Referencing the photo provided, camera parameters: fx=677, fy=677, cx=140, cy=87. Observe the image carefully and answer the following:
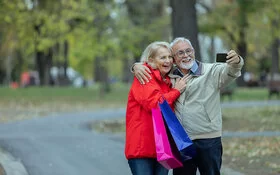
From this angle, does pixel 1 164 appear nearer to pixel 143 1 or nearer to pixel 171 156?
pixel 171 156

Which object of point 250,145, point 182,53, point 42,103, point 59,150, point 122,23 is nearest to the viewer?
point 182,53

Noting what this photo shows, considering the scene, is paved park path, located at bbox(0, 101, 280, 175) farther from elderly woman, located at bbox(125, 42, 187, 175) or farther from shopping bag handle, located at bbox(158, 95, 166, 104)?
shopping bag handle, located at bbox(158, 95, 166, 104)

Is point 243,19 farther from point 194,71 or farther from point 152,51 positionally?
point 152,51

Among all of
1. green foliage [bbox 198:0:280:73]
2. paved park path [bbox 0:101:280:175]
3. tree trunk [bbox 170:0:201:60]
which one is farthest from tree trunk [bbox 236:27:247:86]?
→ paved park path [bbox 0:101:280:175]

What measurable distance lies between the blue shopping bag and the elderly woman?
8 cm

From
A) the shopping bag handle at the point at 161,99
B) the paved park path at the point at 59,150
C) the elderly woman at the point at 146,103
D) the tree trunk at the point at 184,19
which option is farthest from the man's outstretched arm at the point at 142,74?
the tree trunk at the point at 184,19

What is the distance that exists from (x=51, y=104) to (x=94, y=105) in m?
1.79

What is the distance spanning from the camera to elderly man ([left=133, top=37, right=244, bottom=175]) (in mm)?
5730

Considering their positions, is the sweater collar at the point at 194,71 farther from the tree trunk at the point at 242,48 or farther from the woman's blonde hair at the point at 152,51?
the tree trunk at the point at 242,48

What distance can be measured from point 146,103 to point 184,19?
1182 centimetres

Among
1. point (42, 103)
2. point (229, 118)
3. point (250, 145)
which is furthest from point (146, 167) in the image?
point (42, 103)

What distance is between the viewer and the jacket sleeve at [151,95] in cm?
550

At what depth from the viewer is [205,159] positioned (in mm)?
5855

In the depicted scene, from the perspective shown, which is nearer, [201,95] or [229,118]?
[201,95]
